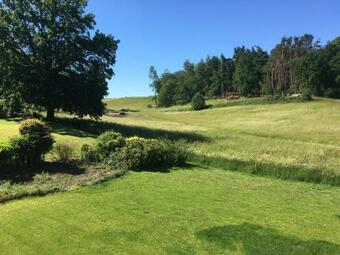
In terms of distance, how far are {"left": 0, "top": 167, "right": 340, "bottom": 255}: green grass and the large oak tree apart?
26.1m

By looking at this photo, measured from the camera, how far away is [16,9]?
4141 cm

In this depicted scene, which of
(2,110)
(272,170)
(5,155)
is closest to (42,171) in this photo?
(5,155)

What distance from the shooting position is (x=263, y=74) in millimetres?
128625

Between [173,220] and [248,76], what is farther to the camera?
[248,76]

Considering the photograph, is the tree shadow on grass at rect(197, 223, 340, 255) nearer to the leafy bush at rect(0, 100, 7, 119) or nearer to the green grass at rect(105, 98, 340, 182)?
the green grass at rect(105, 98, 340, 182)

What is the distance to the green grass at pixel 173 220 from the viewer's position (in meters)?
10.5

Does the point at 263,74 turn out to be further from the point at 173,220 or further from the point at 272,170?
the point at 173,220

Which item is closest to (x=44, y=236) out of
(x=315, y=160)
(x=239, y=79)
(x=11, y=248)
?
(x=11, y=248)

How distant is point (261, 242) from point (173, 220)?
8.86ft

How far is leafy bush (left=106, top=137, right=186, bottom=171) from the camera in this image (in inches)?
808

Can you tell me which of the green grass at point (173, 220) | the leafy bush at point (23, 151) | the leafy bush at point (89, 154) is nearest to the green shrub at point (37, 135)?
the leafy bush at point (23, 151)

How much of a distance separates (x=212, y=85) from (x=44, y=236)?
421ft

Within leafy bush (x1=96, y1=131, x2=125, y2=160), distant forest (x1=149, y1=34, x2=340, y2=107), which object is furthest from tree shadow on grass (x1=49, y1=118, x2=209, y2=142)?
distant forest (x1=149, y1=34, x2=340, y2=107)

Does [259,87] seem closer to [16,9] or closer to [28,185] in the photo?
[16,9]
